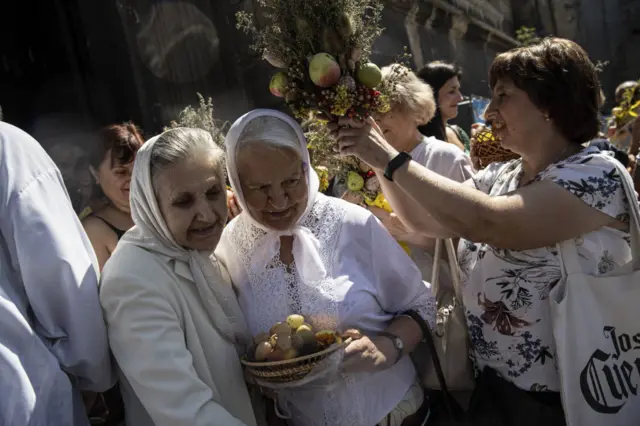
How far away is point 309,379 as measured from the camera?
1871mm

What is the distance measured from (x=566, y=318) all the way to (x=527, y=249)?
0.28 metres

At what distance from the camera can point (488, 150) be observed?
3260 mm

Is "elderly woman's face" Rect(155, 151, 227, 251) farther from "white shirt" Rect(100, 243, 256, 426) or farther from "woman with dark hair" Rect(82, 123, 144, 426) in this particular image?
"woman with dark hair" Rect(82, 123, 144, 426)

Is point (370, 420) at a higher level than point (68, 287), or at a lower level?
lower

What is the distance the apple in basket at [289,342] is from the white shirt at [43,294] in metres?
0.55

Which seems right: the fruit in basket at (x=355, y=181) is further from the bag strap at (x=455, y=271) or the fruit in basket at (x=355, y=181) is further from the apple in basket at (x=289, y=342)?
the apple in basket at (x=289, y=342)

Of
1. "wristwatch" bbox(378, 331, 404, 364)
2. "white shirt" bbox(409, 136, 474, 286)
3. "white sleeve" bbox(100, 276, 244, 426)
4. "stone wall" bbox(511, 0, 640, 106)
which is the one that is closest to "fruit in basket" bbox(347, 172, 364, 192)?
"white shirt" bbox(409, 136, 474, 286)

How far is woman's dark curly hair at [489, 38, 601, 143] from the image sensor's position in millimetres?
2092

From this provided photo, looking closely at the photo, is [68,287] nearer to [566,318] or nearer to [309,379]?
[309,379]

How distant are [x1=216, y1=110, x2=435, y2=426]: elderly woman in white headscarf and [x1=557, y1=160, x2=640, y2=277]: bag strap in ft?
1.92

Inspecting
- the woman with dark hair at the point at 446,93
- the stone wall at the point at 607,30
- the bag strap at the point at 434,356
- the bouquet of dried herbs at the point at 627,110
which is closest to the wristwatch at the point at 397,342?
the bag strap at the point at 434,356

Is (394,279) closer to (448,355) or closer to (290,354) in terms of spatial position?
(448,355)

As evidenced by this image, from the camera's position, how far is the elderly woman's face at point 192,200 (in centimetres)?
199

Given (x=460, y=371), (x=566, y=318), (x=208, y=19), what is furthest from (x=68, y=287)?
(x=208, y=19)
